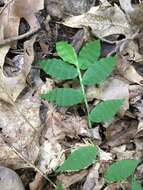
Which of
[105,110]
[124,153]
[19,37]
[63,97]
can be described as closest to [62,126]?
[63,97]

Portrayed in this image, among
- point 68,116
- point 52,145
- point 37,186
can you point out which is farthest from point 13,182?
point 68,116

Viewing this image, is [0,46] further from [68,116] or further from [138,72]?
[138,72]

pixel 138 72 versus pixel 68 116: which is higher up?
pixel 138 72

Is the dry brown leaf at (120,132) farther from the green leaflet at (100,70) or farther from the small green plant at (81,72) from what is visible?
the green leaflet at (100,70)

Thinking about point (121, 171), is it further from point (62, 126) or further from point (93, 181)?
point (62, 126)

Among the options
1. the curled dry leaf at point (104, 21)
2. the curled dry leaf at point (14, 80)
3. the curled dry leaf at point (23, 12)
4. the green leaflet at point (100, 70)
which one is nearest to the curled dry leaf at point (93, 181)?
the green leaflet at point (100, 70)
